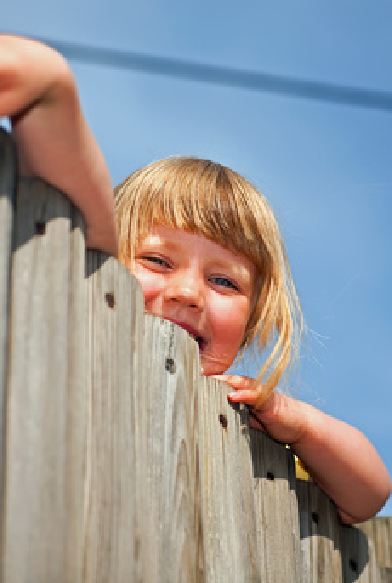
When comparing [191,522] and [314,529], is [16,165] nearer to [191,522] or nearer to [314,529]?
[191,522]

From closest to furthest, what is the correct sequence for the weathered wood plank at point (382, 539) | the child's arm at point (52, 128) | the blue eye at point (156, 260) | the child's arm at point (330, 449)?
the child's arm at point (52, 128), the child's arm at point (330, 449), the blue eye at point (156, 260), the weathered wood plank at point (382, 539)

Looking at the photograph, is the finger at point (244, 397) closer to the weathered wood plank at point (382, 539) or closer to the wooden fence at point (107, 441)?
the wooden fence at point (107, 441)

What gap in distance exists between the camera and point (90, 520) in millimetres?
2148

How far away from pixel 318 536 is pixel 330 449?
26 cm

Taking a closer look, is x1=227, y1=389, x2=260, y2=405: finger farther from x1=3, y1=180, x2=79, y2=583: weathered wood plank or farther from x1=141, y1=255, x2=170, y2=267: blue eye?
x1=3, y1=180, x2=79, y2=583: weathered wood plank

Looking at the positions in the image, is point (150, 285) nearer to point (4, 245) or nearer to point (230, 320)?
point (230, 320)

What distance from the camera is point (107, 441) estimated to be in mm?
2232

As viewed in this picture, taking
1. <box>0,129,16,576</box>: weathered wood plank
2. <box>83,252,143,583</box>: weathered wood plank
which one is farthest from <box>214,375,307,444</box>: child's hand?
<box>0,129,16,576</box>: weathered wood plank

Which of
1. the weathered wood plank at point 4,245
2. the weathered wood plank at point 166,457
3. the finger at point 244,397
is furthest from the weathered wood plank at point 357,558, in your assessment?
the weathered wood plank at point 4,245

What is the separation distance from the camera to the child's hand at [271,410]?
307cm

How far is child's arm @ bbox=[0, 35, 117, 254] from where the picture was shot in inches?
81.0

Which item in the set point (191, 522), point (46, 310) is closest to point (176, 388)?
point (191, 522)

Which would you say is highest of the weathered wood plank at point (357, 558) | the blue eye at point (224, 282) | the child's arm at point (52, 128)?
the blue eye at point (224, 282)

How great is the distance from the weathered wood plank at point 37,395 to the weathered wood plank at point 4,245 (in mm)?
17
